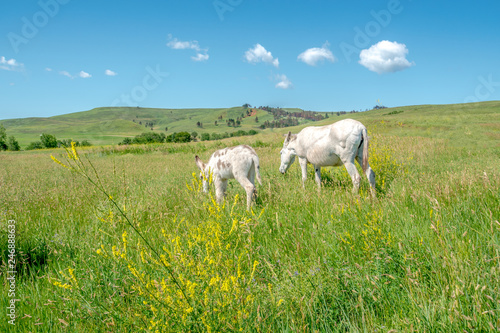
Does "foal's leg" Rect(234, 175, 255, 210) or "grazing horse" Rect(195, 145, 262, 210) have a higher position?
"grazing horse" Rect(195, 145, 262, 210)

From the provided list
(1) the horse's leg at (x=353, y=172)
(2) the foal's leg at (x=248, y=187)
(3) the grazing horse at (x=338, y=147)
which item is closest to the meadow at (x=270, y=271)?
(2) the foal's leg at (x=248, y=187)

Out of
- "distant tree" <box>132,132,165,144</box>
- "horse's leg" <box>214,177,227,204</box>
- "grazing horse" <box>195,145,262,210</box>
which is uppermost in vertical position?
"distant tree" <box>132,132,165,144</box>

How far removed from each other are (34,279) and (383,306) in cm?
396

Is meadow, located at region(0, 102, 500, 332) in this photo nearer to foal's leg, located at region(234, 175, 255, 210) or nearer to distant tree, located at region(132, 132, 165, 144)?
foal's leg, located at region(234, 175, 255, 210)

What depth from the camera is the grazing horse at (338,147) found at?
20.2 ft

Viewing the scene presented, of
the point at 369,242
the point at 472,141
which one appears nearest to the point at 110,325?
the point at 369,242

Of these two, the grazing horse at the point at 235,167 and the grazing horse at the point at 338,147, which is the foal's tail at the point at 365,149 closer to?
the grazing horse at the point at 338,147

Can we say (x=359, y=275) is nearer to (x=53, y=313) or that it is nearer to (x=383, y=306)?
(x=383, y=306)

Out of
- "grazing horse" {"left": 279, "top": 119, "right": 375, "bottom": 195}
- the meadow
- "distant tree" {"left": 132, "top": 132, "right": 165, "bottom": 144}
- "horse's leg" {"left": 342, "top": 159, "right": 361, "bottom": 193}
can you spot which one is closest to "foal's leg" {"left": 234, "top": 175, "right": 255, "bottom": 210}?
the meadow

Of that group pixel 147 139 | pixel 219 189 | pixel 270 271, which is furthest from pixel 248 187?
pixel 147 139

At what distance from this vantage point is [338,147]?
6344 millimetres

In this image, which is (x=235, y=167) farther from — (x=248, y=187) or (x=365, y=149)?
(x=365, y=149)

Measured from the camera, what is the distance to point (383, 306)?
6.68 ft

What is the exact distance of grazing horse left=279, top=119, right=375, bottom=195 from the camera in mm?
6145
